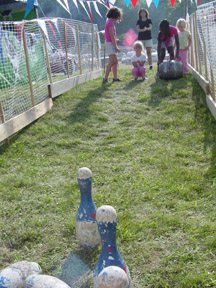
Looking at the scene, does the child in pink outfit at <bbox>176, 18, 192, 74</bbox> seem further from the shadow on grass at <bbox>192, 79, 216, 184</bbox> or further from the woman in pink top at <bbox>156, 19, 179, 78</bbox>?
the shadow on grass at <bbox>192, 79, 216, 184</bbox>

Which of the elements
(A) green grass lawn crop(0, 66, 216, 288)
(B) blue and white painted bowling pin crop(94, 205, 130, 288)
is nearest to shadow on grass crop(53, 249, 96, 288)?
(A) green grass lawn crop(0, 66, 216, 288)

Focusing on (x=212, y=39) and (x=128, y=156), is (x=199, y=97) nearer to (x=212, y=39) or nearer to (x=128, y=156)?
(x=212, y=39)

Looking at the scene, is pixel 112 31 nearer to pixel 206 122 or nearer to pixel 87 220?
pixel 206 122

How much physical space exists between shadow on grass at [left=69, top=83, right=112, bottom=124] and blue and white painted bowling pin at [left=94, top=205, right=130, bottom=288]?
13.6ft

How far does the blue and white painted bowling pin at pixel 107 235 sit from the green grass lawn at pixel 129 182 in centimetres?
44

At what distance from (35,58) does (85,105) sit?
55.7 inches

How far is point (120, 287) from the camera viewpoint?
1360 millimetres

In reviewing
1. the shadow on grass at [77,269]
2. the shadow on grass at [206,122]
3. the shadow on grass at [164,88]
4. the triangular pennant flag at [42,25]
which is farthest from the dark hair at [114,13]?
the shadow on grass at [77,269]

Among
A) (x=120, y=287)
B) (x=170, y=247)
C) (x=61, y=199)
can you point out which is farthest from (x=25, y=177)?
(x=120, y=287)

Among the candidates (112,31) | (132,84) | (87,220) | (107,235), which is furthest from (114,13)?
(107,235)

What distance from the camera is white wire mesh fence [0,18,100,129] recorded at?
5.62 meters

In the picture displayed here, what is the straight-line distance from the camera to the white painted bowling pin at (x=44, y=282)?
1.56 meters

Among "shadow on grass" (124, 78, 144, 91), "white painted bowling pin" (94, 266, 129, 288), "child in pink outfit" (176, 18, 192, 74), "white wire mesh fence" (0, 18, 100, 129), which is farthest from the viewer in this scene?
"child in pink outfit" (176, 18, 192, 74)

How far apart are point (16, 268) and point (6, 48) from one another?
15.5 ft
